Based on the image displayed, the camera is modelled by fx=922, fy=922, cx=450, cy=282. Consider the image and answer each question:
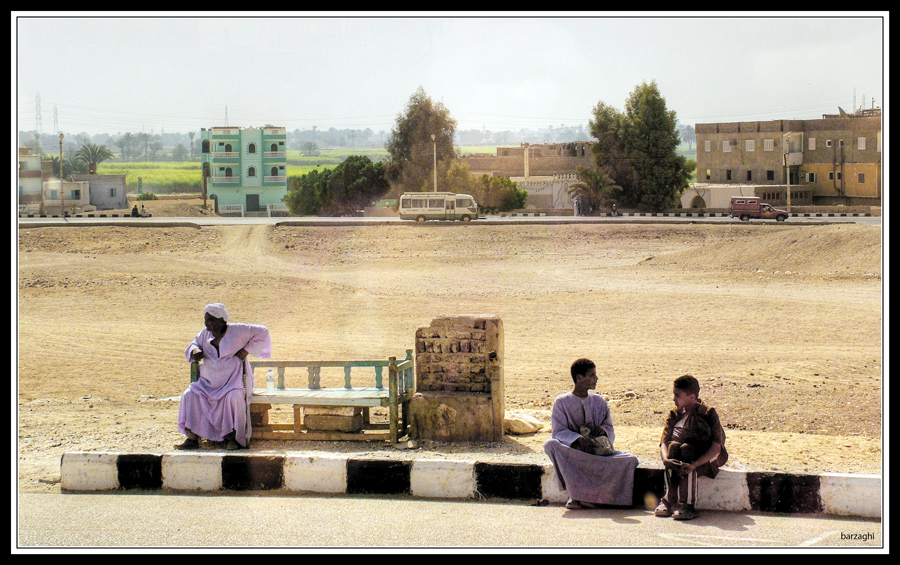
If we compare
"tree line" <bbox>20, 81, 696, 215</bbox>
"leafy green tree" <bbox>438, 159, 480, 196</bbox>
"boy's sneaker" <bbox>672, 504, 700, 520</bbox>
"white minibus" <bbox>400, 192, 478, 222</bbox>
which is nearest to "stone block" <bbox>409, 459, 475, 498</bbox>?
"boy's sneaker" <bbox>672, 504, 700, 520</bbox>

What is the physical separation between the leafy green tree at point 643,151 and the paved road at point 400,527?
4839cm

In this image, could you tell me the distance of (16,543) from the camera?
4.92 metres

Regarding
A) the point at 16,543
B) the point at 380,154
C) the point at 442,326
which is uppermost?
the point at 380,154

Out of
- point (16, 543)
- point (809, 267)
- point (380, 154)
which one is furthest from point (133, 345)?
point (380, 154)

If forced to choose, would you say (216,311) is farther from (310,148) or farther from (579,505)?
(310,148)

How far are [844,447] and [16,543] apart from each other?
5.49m

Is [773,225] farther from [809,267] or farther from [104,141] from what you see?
[104,141]

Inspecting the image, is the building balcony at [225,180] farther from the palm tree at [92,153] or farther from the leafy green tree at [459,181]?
the palm tree at [92,153]

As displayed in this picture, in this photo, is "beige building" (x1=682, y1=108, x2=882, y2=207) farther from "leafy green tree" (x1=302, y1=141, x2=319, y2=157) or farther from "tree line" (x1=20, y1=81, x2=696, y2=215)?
"leafy green tree" (x1=302, y1=141, x2=319, y2=157)

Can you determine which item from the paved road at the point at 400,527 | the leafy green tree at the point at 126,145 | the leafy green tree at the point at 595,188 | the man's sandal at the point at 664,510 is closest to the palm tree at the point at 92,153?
the leafy green tree at the point at 126,145

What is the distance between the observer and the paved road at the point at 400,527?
4.82m

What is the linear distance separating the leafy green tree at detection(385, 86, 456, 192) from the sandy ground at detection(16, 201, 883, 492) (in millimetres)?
23275

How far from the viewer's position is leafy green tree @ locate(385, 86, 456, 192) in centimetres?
5775

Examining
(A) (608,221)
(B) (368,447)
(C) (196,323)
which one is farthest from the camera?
(A) (608,221)
